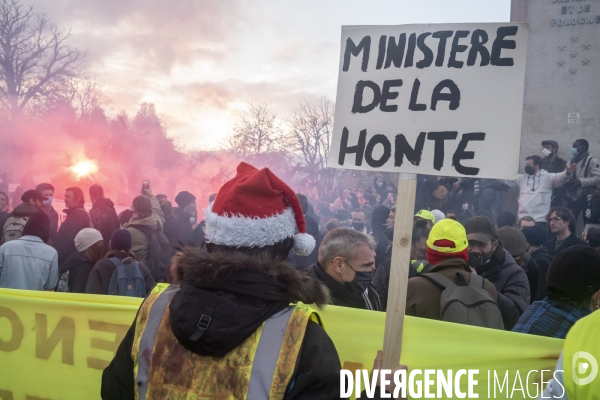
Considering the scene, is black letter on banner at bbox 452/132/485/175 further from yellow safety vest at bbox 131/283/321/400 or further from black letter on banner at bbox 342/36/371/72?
yellow safety vest at bbox 131/283/321/400

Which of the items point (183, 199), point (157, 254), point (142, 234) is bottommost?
point (157, 254)

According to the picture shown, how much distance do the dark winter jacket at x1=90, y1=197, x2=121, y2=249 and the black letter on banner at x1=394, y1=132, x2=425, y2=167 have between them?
6.55 metres

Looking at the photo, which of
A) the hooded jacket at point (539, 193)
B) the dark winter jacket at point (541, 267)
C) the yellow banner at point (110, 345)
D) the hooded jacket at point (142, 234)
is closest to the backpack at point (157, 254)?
the hooded jacket at point (142, 234)

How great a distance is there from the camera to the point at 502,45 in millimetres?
2531

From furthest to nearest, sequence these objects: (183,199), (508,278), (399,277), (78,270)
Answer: (183,199), (78,270), (508,278), (399,277)

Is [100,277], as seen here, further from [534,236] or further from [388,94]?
[534,236]

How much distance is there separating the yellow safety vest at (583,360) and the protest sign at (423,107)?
2.45ft

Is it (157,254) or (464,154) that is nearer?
(464,154)

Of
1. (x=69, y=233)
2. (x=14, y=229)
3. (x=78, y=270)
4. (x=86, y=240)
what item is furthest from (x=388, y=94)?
(x=69, y=233)

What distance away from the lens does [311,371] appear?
5.77 feet

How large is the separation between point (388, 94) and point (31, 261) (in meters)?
4.29

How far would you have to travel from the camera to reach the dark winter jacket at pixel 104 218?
8.31 meters

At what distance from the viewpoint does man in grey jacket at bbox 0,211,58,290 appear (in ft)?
17.9

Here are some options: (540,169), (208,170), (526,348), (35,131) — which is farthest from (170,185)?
(526,348)
